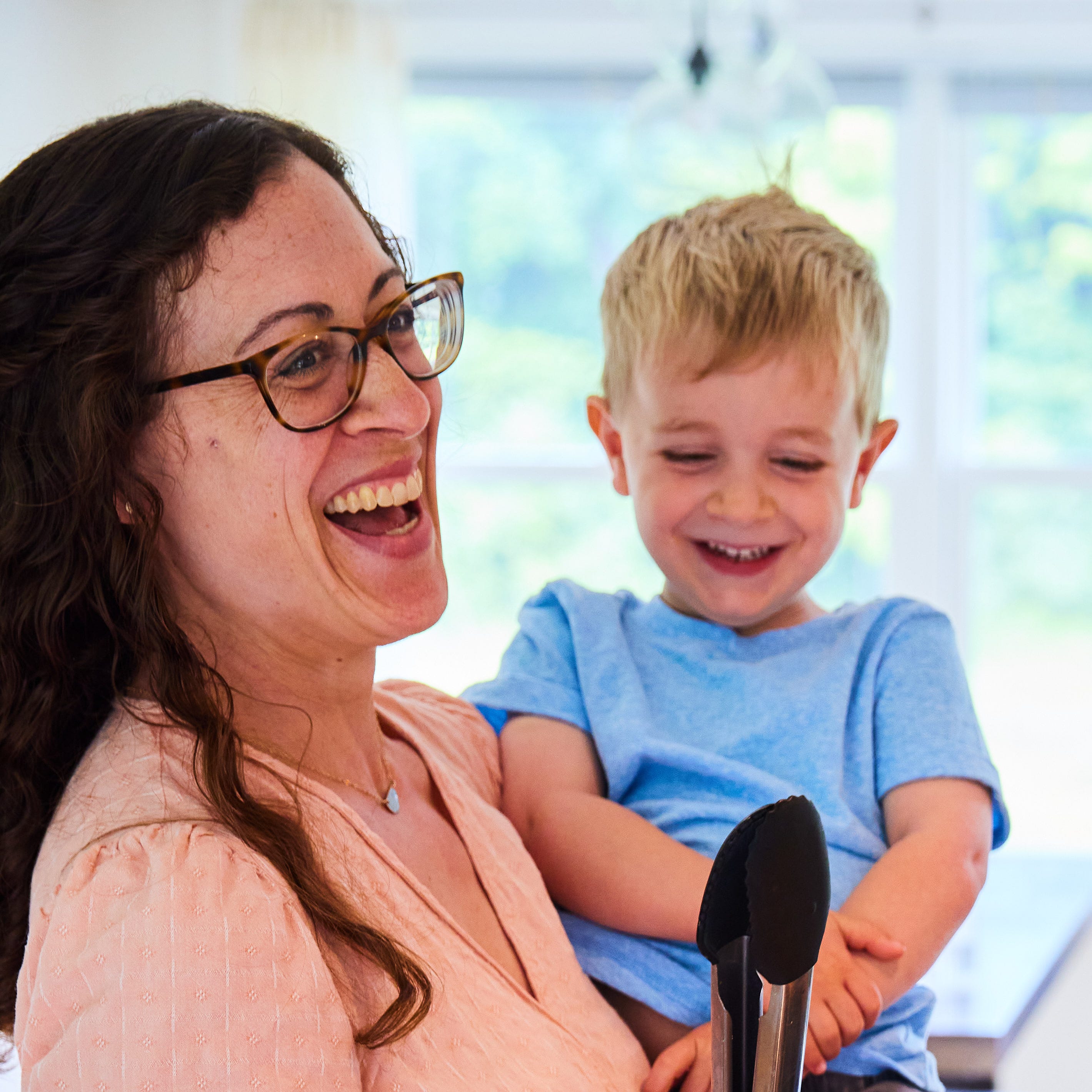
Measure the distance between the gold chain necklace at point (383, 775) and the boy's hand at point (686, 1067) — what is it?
29cm

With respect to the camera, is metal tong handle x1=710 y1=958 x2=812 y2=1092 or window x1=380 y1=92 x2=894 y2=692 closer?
metal tong handle x1=710 y1=958 x2=812 y2=1092

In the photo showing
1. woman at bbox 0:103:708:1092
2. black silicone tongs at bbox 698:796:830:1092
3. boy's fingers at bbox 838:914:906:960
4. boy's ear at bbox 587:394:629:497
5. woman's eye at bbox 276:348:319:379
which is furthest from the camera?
boy's ear at bbox 587:394:629:497

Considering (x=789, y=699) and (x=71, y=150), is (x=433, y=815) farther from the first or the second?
(x=71, y=150)

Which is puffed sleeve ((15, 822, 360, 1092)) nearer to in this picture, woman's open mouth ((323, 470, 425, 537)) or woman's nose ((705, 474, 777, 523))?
woman's open mouth ((323, 470, 425, 537))

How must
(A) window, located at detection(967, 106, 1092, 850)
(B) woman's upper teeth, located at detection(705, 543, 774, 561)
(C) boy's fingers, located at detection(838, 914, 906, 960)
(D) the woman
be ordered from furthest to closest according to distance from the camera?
1. (A) window, located at detection(967, 106, 1092, 850)
2. (B) woman's upper teeth, located at detection(705, 543, 774, 561)
3. (C) boy's fingers, located at detection(838, 914, 906, 960)
4. (D) the woman

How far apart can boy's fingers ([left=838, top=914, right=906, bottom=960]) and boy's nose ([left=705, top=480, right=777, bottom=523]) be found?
372mm

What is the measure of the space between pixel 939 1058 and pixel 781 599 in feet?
1.61

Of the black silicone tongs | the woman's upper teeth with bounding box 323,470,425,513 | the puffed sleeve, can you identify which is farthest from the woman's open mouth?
the black silicone tongs

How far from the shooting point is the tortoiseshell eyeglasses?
0.83 m

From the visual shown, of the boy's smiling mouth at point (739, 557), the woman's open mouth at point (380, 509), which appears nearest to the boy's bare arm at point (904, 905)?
the boy's smiling mouth at point (739, 557)

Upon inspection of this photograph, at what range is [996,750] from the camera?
168 inches

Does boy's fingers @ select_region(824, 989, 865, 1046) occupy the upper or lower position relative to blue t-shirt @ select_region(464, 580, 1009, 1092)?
lower

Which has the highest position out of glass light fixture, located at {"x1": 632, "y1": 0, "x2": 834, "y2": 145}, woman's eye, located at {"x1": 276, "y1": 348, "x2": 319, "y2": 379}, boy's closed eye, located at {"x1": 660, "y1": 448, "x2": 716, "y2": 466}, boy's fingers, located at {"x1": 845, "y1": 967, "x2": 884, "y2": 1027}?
glass light fixture, located at {"x1": 632, "y1": 0, "x2": 834, "y2": 145}

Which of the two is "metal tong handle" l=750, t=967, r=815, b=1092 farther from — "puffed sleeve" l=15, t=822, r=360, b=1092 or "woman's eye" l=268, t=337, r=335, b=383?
"woman's eye" l=268, t=337, r=335, b=383
